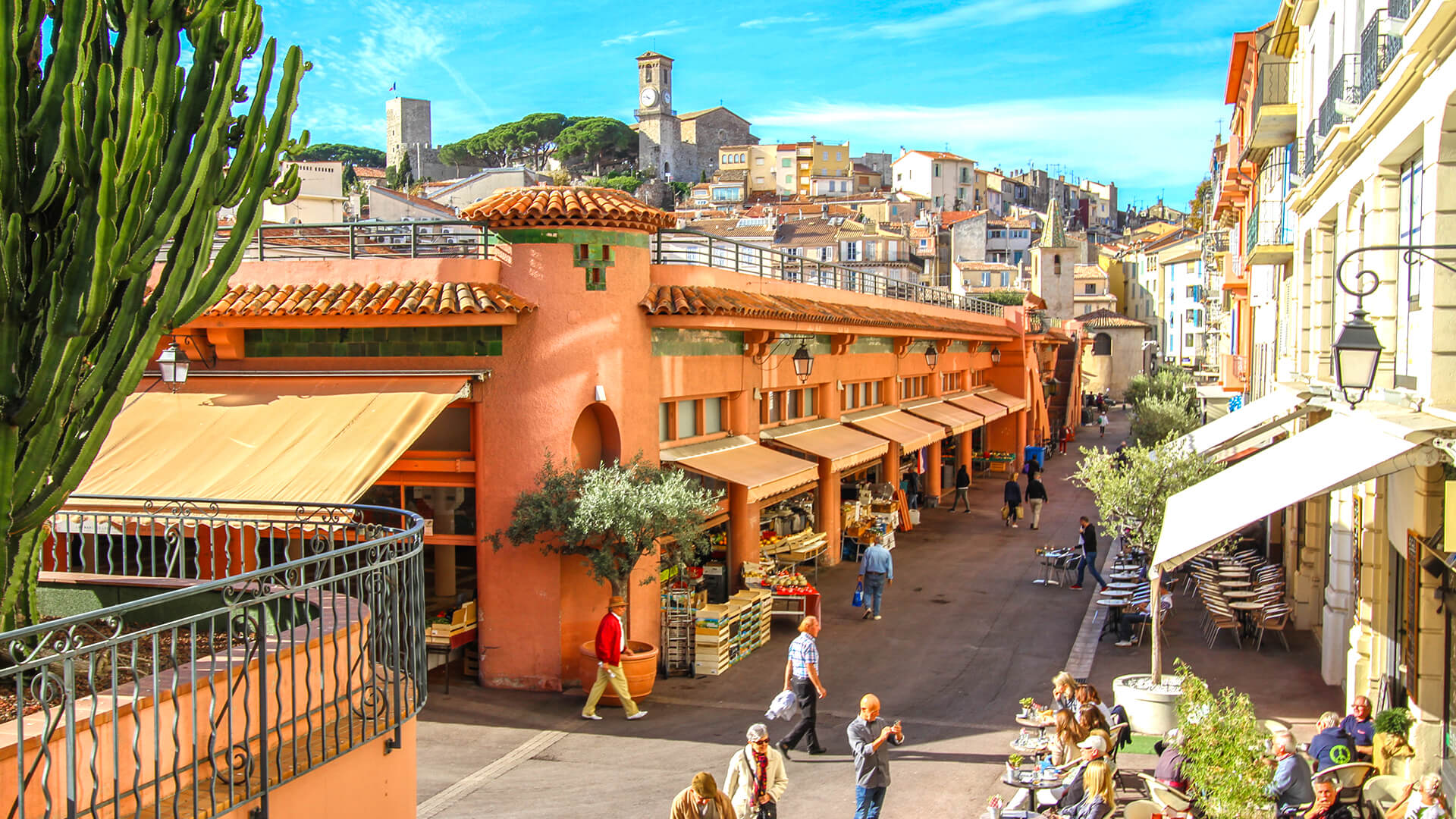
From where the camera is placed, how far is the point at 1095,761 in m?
8.90

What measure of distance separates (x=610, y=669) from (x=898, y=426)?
13241 mm

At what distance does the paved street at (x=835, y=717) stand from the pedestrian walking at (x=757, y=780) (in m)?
1.30

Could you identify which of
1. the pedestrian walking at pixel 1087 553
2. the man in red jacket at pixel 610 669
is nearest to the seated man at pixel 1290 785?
the man in red jacket at pixel 610 669

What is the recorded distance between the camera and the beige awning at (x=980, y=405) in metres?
32.3

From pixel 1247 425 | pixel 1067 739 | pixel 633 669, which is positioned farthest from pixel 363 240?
pixel 1247 425

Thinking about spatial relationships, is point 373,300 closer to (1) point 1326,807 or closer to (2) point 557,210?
(2) point 557,210

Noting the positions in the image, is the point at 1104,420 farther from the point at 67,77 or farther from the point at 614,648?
the point at 67,77

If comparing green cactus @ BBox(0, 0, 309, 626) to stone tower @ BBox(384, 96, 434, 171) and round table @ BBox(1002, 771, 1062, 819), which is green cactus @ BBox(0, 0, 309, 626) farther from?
stone tower @ BBox(384, 96, 434, 171)

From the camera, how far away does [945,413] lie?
29.7 m

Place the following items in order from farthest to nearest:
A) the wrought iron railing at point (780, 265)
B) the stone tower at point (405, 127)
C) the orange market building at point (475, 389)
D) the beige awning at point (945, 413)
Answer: the stone tower at point (405, 127) < the beige awning at point (945, 413) < the wrought iron railing at point (780, 265) < the orange market building at point (475, 389)

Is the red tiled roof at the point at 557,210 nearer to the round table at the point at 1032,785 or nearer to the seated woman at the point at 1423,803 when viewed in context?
the round table at the point at 1032,785

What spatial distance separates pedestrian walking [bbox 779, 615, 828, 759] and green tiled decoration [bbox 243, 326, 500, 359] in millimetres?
5013

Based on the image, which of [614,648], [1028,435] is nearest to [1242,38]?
[1028,435]

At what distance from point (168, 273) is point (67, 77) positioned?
1.04m
